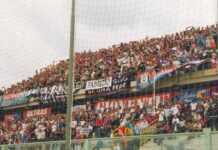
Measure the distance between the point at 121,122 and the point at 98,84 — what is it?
4.47 metres

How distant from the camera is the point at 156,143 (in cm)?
795

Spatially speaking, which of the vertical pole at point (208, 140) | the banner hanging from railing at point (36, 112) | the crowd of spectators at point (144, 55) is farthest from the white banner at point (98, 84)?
the vertical pole at point (208, 140)

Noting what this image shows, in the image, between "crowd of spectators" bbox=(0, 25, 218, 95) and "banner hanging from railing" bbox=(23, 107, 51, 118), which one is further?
"banner hanging from railing" bbox=(23, 107, 51, 118)

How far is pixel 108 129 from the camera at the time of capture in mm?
17438

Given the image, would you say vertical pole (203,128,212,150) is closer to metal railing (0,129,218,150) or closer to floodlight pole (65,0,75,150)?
metal railing (0,129,218,150)

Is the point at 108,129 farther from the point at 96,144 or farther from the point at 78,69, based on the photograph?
the point at 96,144

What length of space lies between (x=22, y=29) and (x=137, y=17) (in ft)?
6.77

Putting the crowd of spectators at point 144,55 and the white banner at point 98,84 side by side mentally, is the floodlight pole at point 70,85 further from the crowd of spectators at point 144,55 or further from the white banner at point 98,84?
the white banner at point 98,84

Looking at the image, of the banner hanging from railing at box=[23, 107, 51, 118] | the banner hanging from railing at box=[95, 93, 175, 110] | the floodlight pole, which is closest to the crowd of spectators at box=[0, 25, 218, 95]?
the banner hanging from railing at box=[95, 93, 175, 110]

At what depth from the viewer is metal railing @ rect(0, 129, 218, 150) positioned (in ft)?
24.0

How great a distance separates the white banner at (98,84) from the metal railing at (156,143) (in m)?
11.5

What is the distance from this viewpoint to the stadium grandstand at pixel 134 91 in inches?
629

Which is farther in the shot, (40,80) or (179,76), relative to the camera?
(40,80)

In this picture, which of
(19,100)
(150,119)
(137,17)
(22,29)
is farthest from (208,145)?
(19,100)
